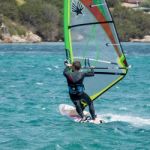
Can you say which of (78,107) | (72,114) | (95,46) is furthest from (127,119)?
(95,46)

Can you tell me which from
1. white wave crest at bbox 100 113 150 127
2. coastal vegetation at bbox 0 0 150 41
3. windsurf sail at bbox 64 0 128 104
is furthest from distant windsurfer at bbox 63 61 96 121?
coastal vegetation at bbox 0 0 150 41

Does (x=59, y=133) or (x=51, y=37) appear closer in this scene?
(x=59, y=133)

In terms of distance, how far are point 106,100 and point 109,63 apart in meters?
4.47

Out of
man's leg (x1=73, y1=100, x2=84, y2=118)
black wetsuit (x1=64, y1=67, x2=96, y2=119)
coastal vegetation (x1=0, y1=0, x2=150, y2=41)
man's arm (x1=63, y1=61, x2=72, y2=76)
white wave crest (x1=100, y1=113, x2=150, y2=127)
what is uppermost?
man's arm (x1=63, y1=61, x2=72, y2=76)

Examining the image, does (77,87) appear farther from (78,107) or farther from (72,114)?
(72,114)

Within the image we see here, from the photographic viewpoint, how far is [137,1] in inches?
6688

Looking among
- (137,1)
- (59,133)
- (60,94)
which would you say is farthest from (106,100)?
(137,1)

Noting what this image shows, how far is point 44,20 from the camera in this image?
12250 centimetres

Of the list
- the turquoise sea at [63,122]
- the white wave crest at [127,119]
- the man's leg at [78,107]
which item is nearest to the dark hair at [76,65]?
the man's leg at [78,107]

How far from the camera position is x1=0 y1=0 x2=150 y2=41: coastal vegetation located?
386 feet

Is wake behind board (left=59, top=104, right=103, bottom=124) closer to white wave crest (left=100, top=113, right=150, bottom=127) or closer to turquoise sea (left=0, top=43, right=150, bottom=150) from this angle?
turquoise sea (left=0, top=43, right=150, bottom=150)

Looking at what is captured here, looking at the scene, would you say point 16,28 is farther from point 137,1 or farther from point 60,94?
point 60,94

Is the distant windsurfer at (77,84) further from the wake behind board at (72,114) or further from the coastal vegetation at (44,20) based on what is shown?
the coastal vegetation at (44,20)

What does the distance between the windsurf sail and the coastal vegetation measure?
92598 millimetres
